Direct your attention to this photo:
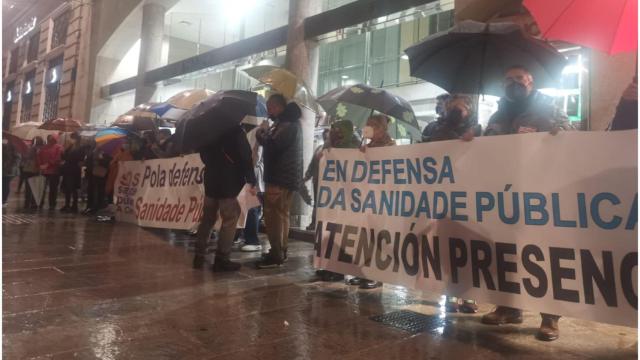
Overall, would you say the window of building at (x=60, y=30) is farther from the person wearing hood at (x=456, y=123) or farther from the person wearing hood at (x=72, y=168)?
the person wearing hood at (x=456, y=123)

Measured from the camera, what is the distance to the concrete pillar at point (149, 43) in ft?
51.5

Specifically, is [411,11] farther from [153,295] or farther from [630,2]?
[153,295]

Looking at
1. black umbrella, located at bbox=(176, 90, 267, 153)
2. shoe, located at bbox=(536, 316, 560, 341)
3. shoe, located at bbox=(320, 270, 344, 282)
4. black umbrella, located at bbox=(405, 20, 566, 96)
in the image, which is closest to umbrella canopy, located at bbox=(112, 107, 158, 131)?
black umbrella, located at bbox=(176, 90, 267, 153)

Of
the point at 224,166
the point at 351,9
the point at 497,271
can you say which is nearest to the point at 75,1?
the point at 351,9

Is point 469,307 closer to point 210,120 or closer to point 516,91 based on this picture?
point 516,91

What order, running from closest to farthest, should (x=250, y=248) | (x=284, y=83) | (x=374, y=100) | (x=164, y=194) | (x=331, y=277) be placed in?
(x=331, y=277) → (x=284, y=83) → (x=374, y=100) → (x=250, y=248) → (x=164, y=194)

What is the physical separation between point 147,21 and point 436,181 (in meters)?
14.3

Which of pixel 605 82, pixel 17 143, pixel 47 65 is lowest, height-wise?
pixel 17 143

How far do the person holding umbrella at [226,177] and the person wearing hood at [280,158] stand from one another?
25cm

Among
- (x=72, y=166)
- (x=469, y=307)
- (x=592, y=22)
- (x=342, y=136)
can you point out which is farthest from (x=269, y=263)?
(x=72, y=166)

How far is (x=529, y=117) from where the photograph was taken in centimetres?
368

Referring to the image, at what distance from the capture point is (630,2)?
147 inches

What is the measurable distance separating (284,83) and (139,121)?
578 centimetres

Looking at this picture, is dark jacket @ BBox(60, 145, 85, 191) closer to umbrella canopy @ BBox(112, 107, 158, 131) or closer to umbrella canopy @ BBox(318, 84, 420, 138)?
umbrella canopy @ BBox(112, 107, 158, 131)
